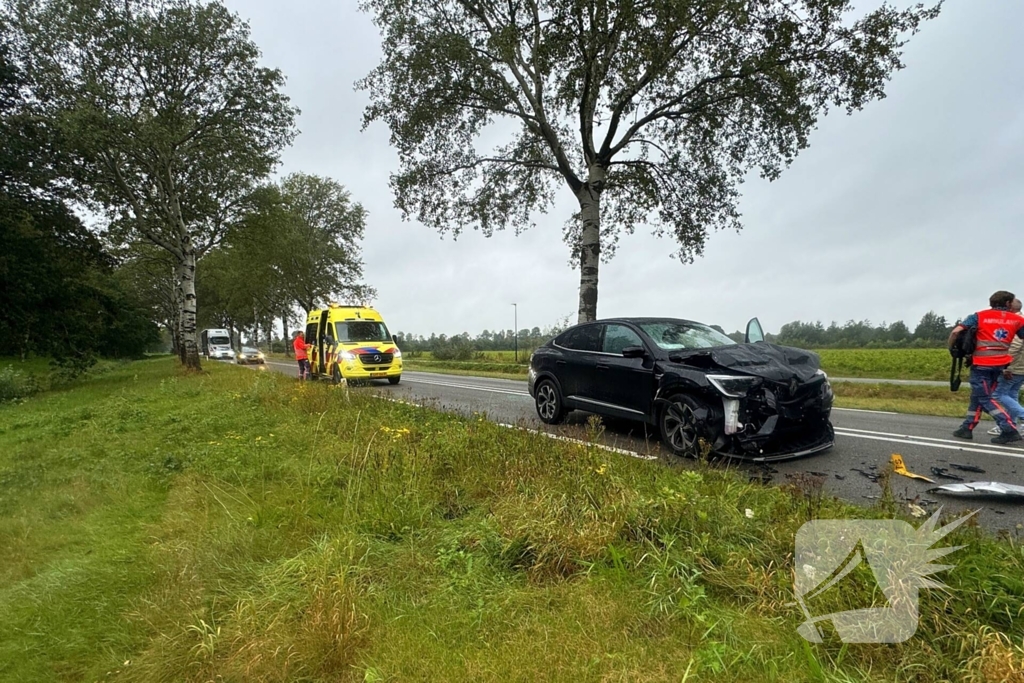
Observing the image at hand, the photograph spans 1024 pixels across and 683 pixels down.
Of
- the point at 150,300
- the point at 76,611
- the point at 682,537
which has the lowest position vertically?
the point at 76,611

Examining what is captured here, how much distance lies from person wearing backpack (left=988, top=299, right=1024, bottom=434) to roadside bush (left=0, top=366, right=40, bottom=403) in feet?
71.9

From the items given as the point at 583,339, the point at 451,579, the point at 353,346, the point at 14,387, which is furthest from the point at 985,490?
the point at 14,387

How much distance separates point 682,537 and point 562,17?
12747 millimetres

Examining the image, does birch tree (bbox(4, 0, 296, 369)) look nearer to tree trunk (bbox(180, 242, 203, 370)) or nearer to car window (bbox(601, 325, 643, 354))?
tree trunk (bbox(180, 242, 203, 370))

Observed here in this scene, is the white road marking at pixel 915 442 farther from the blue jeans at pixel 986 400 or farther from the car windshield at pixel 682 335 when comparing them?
the car windshield at pixel 682 335

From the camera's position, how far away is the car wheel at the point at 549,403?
7719 millimetres

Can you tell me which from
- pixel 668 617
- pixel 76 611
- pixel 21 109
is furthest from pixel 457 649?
pixel 21 109

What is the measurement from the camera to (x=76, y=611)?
270 centimetres

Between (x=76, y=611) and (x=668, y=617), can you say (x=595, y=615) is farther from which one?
(x=76, y=611)

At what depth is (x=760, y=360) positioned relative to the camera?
5453mm

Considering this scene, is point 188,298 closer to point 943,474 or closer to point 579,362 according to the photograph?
point 579,362

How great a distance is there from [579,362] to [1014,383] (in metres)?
5.41

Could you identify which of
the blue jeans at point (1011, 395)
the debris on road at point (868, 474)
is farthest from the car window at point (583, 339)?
the blue jeans at point (1011, 395)

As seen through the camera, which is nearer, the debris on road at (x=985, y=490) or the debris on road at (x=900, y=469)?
the debris on road at (x=985, y=490)
